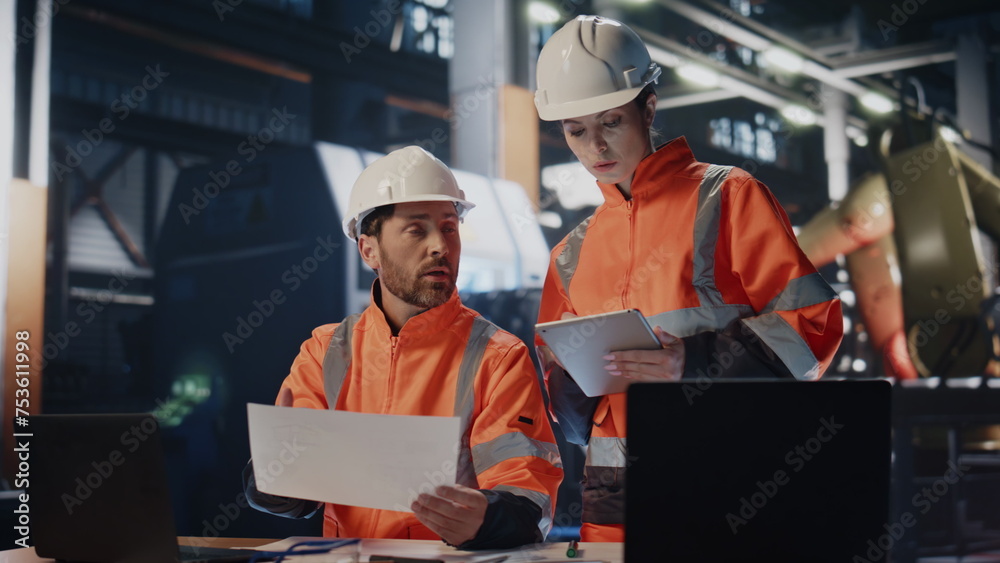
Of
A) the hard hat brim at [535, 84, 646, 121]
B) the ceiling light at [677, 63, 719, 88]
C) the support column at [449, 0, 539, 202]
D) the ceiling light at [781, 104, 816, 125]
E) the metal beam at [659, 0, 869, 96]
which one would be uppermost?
the metal beam at [659, 0, 869, 96]

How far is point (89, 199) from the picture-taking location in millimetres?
12117

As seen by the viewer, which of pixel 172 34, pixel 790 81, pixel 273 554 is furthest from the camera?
pixel 790 81

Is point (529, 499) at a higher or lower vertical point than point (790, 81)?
lower

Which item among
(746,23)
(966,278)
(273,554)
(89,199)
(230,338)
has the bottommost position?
(273,554)

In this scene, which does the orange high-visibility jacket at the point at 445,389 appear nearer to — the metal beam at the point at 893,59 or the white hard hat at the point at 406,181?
the white hard hat at the point at 406,181

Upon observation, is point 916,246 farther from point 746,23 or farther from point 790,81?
point 790,81

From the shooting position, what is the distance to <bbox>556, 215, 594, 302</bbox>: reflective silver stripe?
196 cm

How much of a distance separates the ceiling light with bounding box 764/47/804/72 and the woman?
7.09m

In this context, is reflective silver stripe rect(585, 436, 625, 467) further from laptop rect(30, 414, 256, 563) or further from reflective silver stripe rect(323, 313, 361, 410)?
laptop rect(30, 414, 256, 563)

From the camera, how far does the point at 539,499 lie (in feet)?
5.41

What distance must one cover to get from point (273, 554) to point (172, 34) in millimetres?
7389

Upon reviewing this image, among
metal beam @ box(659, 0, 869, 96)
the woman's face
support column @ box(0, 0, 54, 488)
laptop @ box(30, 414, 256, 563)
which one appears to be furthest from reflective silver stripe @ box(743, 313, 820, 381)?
metal beam @ box(659, 0, 869, 96)

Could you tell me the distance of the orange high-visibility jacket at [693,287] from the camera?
1.66 meters

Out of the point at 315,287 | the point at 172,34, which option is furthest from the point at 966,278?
the point at 172,34
